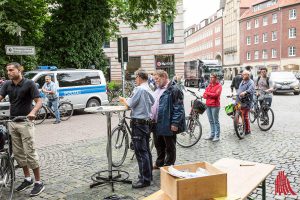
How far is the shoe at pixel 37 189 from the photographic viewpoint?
5289 millimetres

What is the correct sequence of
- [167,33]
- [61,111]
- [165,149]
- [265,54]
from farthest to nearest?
[265,54] < [167,33] < [61,111] < [165,149]

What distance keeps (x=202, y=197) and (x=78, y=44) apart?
725 inches

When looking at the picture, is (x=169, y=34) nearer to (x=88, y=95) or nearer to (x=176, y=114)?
(x=88, y=95)

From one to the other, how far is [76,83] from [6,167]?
10598 mm

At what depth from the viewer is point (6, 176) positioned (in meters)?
4.99

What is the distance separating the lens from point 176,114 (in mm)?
5797

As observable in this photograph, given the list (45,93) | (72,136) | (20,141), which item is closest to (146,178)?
→ (20,141)

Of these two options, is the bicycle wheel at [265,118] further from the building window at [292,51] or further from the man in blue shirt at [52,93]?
the building window at [292,51]

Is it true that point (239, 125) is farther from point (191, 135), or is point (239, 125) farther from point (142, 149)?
point (142, 149)

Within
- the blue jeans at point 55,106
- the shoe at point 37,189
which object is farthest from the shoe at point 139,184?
the blue jeans at point 55,106

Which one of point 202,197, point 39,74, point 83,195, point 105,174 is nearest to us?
point 202,197

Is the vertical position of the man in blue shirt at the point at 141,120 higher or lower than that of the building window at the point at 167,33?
lower

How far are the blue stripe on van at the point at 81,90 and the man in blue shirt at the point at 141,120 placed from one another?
9937 millimetres

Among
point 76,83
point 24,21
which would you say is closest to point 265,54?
point 24,21
